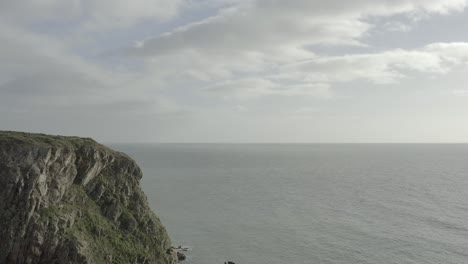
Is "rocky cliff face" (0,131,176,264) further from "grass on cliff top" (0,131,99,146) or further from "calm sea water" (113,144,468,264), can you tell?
"calm sea water" (113,144,468,264)

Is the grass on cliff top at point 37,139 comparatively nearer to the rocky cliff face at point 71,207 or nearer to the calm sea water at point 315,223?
the rocky cliff face at point 71,207

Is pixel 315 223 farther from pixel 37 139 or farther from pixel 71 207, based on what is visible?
pixel 37 139

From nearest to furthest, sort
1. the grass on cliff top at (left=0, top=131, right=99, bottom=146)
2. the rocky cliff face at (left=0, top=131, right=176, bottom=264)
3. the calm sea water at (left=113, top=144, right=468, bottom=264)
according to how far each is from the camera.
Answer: the rocky cliff face at (left=0, top=131, right=176, bottom=264) < the grass on cliff top at (left=0, top=131, right=99, bottom=146) < the calm sea water at (left=113, top=144, right=468, bottom=264)

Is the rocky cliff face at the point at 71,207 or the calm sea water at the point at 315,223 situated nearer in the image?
the rocky cliff face at the point at 71,207

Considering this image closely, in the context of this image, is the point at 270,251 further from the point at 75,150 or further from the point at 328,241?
the point at 75,150

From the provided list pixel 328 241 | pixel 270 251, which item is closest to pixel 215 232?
pixel 270 251

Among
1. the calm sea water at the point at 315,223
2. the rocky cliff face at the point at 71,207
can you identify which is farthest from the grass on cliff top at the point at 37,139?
the calm sea water at the point at 315,223

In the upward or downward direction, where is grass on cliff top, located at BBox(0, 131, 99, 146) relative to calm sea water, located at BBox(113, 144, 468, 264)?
upward

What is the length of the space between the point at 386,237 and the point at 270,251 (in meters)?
33.1

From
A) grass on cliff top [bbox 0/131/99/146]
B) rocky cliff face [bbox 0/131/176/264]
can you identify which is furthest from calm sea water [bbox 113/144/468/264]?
grass on cliff top [bbox 0/131/99/146]

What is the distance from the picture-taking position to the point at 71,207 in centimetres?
6019

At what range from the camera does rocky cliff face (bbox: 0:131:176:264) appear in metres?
53.4

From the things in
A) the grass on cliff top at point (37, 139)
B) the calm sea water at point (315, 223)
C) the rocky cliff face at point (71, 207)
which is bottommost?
the calm sea water at point (315, 223)

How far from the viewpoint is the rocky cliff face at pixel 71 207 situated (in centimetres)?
5344
